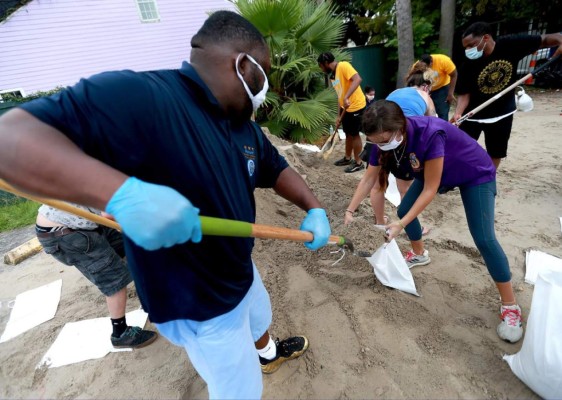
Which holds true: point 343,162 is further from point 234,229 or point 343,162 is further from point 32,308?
point 234,229

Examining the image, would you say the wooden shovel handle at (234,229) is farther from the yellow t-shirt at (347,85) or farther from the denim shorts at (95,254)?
the yellow t-shirt at (347,85)

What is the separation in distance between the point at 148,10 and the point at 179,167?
1144 cm

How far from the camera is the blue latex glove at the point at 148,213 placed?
2.29ft

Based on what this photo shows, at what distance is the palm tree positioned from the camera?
5766 mm

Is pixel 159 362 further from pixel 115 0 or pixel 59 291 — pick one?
pixel 115 0

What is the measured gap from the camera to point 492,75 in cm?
305

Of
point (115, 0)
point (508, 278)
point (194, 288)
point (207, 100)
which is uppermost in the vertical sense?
point (115, 0)

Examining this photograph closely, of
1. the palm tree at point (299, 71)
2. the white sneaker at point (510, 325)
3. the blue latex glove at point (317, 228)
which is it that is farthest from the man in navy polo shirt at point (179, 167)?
the palm tree at point (299, 71)

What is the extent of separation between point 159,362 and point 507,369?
2105 mm

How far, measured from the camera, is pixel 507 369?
171cm

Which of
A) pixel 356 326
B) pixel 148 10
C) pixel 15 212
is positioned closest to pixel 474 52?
pixel 356 326

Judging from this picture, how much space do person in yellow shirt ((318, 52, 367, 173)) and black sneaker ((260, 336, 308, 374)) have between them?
3.41 metres

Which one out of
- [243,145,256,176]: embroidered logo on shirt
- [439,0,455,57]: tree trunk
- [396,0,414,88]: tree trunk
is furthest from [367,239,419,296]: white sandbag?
[439,0,455,57]: tree trunk

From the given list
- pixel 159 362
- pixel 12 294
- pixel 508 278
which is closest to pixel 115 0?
pixel 12 294
